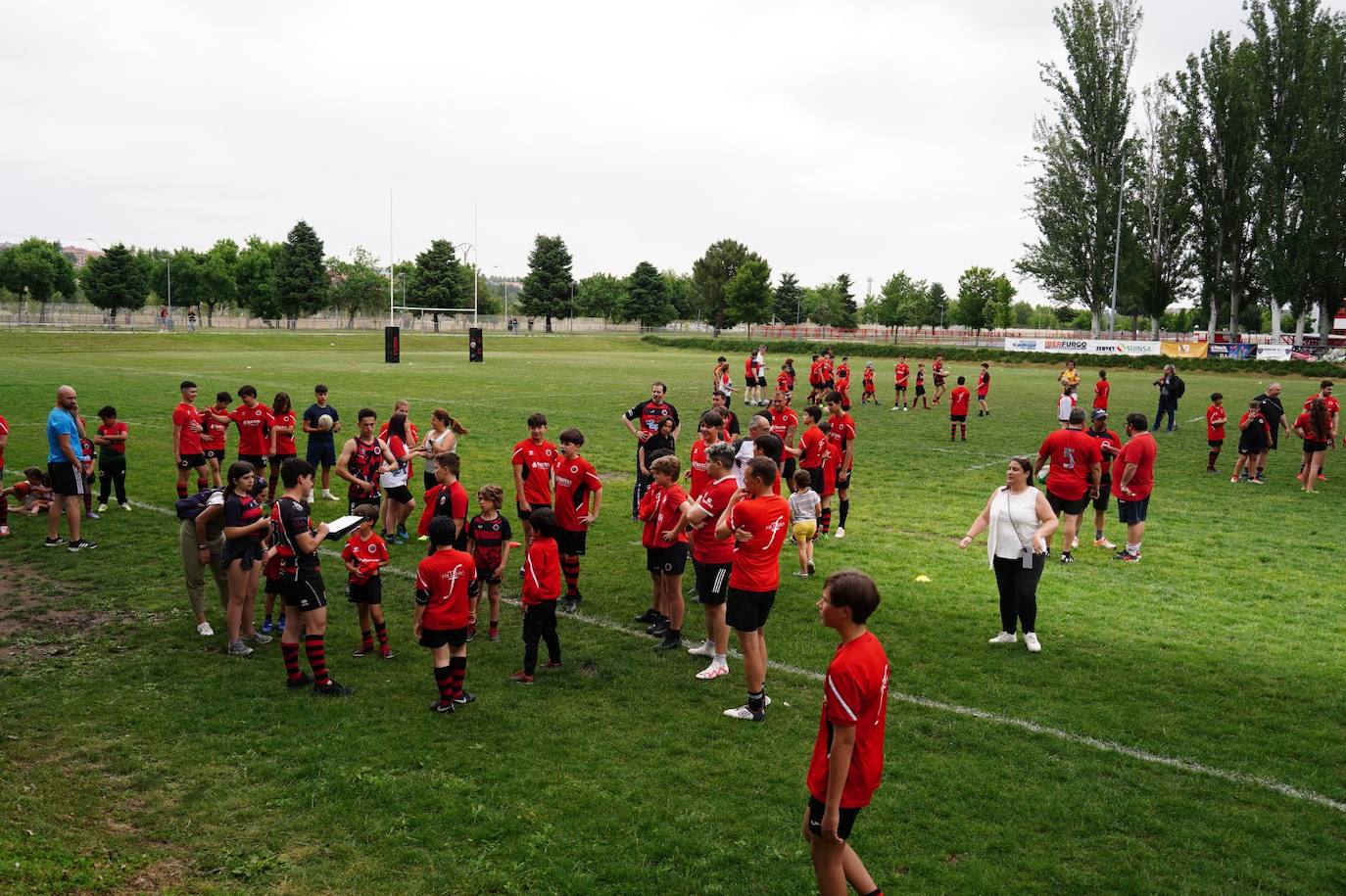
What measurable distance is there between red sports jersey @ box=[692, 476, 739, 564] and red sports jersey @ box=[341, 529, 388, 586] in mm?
2783

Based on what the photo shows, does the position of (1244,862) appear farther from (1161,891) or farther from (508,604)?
(508,604)

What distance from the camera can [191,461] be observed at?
14.1m

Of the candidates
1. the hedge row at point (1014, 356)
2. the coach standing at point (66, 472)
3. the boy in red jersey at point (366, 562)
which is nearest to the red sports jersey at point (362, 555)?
the boy in red jersey at point (366, 562)

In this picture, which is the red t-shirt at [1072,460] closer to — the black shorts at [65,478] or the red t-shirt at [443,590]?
the red t-shirt at [443,590]

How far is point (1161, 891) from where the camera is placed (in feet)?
16.5

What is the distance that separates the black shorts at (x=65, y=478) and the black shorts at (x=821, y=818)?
11.2 m

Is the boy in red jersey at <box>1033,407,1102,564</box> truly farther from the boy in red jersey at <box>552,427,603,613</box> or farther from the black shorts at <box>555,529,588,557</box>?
the black shorts at <box>555,529,588,557</box>

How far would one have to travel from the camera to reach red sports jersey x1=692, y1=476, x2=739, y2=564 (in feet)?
25.4

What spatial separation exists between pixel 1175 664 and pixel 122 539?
12.7 m

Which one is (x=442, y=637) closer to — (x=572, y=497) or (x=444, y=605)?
(x=444, y=605)

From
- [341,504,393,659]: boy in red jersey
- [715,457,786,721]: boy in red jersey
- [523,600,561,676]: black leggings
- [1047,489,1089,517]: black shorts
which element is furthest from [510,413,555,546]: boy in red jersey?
[1047,489,1089,517]: black shorts

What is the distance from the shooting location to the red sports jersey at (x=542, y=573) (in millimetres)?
7586

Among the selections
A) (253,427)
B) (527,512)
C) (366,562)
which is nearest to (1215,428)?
(527,512)

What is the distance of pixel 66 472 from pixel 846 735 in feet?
37.6
